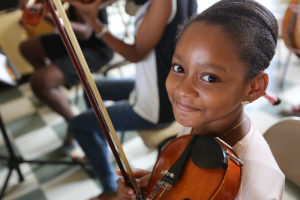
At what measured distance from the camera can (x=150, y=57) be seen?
918 mm

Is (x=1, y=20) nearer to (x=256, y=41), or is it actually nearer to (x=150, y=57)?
(x=150, y=57)

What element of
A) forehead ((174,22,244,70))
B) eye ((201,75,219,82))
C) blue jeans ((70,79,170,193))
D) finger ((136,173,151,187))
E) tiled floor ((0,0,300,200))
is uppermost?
forehead ((174,22,244,70))

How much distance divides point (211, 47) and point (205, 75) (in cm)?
5

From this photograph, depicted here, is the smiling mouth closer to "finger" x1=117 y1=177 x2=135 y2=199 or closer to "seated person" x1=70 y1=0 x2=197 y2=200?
"finger" x1=117 y1=177 x2=135 y2=199

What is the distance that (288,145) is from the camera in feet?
2.24

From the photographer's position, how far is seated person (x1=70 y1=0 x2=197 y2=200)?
826mm

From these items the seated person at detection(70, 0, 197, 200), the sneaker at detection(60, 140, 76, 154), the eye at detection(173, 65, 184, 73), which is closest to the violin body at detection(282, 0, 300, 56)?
the seated person at detection(70, 0, 197, 200)

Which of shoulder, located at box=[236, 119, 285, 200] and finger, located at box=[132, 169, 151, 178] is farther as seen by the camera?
finger, located at box=[132, 169, 151, 178]

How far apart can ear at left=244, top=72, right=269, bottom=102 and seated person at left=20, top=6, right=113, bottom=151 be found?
1.15 m

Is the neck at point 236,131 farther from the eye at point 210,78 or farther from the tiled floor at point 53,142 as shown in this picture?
the tiled floor at point 53,142

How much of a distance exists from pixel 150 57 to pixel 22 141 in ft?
4.27

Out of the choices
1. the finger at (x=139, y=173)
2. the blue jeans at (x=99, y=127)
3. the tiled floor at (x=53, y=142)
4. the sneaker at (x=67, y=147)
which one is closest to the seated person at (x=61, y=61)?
the sneaker at (x=67, y=147)

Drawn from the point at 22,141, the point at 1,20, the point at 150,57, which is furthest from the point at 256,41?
the point at 1,20

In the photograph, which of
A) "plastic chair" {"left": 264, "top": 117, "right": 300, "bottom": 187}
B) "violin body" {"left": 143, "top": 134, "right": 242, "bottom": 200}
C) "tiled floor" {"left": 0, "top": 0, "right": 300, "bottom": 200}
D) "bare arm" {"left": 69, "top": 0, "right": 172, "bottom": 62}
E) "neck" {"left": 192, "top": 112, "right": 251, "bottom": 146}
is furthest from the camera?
"tiled floor" {"left": 0, "top": 0, "right": 300, "bottom": 200}
